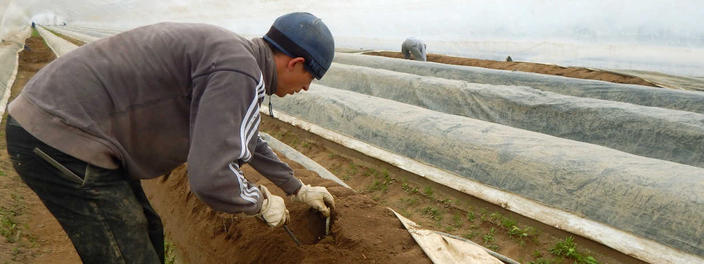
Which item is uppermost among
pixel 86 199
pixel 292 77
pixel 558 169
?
pixel 292 77

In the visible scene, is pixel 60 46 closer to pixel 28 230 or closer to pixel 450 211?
pixel 28 230

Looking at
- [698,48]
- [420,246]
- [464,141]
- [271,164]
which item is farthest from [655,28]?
[271,164]

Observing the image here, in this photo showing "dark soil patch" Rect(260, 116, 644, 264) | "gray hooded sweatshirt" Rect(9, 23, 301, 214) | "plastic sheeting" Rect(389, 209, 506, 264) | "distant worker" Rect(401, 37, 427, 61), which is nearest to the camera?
"gray hooded sweatshirt" Rect(9, 23, 301, 214)

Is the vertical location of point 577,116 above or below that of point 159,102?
below

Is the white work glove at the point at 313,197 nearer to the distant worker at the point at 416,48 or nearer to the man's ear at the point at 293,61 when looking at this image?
the man's ear at the point at 293,61

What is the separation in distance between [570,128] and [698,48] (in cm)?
527

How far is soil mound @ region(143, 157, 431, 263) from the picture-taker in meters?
2.25

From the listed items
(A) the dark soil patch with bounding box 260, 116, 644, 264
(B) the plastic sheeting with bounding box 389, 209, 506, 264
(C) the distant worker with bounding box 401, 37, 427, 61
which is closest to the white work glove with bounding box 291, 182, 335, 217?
(B) the plastic sheeting with bounding box 389, 209, 506, 264

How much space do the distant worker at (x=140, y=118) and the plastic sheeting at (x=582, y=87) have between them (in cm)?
471

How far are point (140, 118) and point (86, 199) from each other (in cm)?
34

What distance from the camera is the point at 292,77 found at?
162 cm

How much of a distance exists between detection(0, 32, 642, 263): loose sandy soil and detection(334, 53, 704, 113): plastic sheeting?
2786 millimetres

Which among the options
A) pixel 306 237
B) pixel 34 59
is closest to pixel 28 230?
pixel 306 237

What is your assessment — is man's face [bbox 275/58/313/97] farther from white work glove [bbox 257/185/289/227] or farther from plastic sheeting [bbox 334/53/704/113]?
plastic sheeting [bbox 334/53/704/113]
